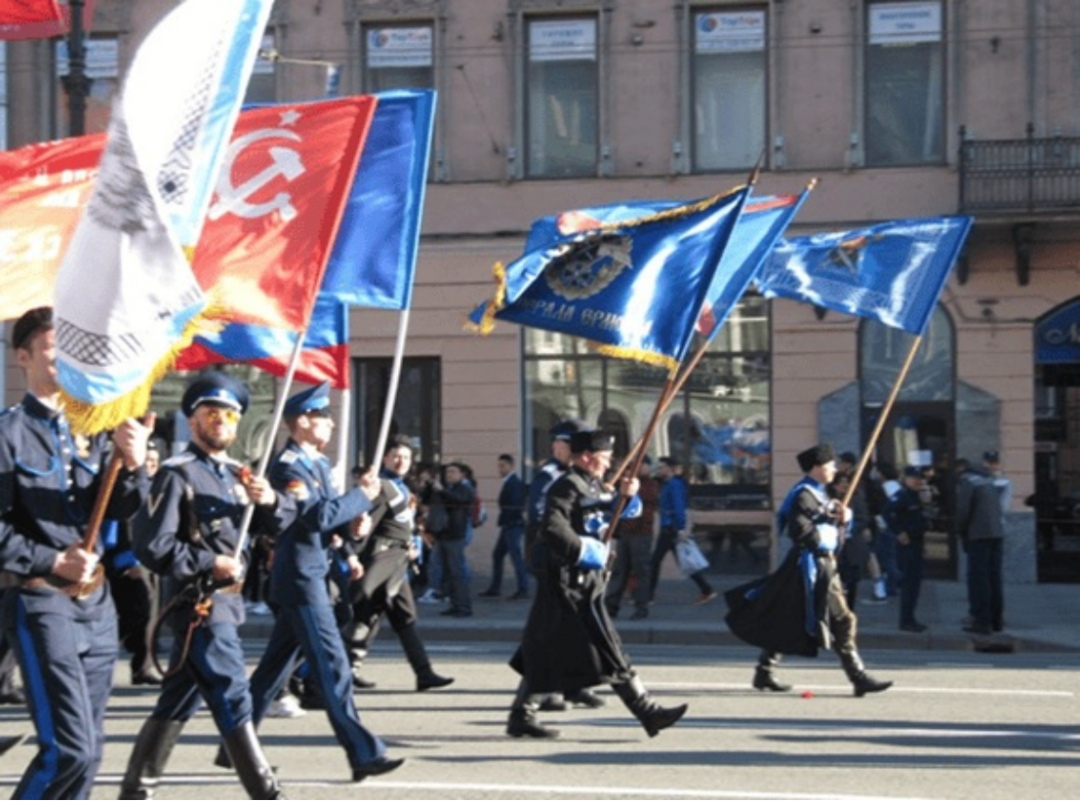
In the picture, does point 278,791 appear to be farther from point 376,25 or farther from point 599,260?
point 376,25

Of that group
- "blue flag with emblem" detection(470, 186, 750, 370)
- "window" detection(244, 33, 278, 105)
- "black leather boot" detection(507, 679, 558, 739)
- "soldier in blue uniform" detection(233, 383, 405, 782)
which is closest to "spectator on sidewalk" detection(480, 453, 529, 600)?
"window" detection(244, 33, 278, 105)

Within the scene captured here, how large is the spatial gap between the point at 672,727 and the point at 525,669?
41.6 inches

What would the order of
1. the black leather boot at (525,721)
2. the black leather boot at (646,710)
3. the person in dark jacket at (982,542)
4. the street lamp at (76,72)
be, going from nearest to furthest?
1. the black leather boot at (646,710)
2. the black leather boot at (525,721)
3. the street lamp at (76,72)
4. the person in dark jacket at (982,542)

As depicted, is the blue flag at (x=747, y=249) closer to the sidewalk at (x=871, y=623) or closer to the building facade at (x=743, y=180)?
the sidewalk at (x=871, y=623)

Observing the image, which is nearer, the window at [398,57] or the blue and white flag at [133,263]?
the blue and white flag at [133,263]

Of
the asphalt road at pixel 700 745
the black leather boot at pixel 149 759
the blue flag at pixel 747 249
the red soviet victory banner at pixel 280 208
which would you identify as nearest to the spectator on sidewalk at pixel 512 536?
the asphalt road at pixel 700 745

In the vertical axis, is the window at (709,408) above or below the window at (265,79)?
below

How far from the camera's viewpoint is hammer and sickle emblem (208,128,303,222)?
348 inches

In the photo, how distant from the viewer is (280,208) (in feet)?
29.0

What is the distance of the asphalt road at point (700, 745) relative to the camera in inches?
371

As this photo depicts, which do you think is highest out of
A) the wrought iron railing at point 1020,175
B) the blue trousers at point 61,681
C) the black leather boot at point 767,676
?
the wrought iron railing at point 1020,175

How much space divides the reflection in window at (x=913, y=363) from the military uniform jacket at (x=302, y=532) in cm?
1622

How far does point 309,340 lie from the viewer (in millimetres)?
9969

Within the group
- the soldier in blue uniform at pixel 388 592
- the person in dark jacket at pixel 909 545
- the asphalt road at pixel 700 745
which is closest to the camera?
the asphalt road at pixel 700 745
